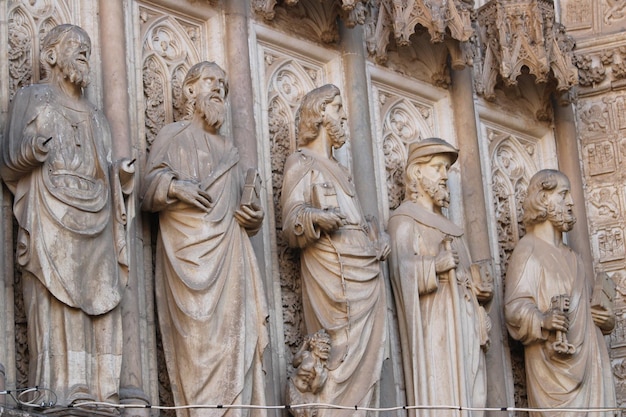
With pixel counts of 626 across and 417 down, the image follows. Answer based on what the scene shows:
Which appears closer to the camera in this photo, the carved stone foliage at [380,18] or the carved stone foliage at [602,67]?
the carved stone foliage at [380,18]

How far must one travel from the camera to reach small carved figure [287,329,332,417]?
12.9 m

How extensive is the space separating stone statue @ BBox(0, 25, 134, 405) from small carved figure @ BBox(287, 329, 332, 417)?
1.58 m

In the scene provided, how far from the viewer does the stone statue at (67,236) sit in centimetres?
1152

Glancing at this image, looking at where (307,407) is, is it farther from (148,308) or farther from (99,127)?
(99,127)

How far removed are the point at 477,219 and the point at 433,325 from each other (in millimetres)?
1589

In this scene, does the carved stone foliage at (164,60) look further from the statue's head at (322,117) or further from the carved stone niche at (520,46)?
the carved stone niche at (520,46)

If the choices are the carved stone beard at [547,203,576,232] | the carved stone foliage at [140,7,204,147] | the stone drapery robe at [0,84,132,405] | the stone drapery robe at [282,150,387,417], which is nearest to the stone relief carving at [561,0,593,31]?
the carved stone beard at [547,203,576,232]

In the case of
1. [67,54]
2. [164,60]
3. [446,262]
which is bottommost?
[446,262]

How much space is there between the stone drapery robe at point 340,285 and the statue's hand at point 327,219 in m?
0.05

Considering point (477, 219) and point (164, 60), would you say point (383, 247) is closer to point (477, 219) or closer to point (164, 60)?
point (477, 219)

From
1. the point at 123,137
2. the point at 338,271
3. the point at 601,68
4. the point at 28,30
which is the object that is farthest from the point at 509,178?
the point at 28,30

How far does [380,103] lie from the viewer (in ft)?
49.4

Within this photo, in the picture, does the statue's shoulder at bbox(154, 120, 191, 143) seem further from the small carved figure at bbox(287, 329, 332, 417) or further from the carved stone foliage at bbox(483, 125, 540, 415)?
the carved stone foliage at bbox(483, 125, 540, 415)

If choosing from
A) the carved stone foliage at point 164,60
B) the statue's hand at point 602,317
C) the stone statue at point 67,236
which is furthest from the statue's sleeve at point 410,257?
the stone statue at point 67,236
